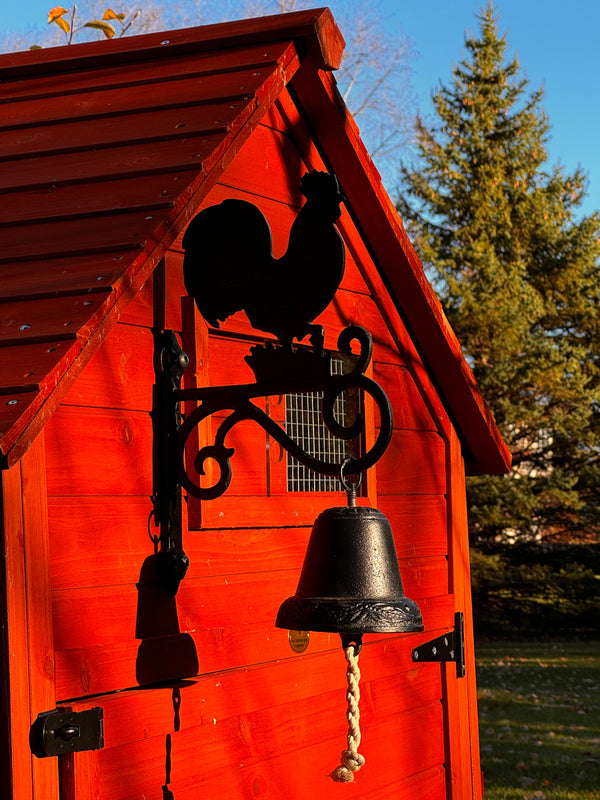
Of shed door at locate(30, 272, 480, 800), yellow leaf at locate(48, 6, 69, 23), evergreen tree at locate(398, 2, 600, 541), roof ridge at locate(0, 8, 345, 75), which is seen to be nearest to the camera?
shed door at locate(30, 272, 480, 800)

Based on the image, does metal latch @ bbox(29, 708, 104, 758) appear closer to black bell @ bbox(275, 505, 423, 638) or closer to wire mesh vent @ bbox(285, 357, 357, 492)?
black bell @ bbox(275, 505, 423, 638)

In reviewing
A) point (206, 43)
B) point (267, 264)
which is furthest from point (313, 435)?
point (206, 43)

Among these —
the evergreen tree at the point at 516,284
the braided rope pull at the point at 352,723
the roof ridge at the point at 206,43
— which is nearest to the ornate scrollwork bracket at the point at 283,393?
the braided rope pull at the point at 352,723

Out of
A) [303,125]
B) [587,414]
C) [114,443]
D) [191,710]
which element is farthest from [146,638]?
[587,414]

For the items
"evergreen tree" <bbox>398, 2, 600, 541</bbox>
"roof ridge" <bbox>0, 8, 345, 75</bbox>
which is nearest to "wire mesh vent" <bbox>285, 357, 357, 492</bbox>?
"roof ridge" <bbox>0, 8, 345, 75</bbox>

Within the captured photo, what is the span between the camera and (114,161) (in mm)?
2711

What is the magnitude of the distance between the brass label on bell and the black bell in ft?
2.91

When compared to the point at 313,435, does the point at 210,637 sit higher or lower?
lower

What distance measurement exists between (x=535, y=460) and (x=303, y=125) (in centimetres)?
1645

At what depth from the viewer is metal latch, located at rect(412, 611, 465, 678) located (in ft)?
13.7

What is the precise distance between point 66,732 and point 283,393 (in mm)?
998

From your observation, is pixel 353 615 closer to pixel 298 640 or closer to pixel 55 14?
pixel 298 640

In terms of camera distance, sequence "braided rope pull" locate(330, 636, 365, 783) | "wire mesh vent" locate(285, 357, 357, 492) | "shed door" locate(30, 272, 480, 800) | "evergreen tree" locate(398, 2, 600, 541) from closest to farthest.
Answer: "braided rope pull" locate(330, 636, 365, 783), "shed door" locate(30, 272, 480, 800), "wire mesh vent" locate(285, 357, 357, 492), "evergreen tree" locate(398, 2, 600, 541)

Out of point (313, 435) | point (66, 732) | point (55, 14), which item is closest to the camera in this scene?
point (66, 732)
